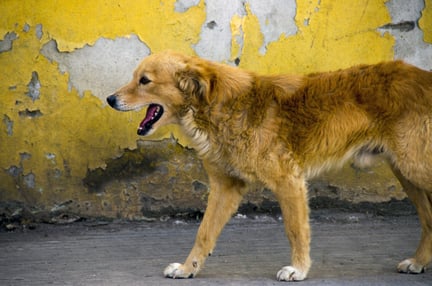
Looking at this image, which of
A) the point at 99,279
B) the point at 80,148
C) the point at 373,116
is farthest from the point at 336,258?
the point at 80,148

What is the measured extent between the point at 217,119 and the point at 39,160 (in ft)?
6.86

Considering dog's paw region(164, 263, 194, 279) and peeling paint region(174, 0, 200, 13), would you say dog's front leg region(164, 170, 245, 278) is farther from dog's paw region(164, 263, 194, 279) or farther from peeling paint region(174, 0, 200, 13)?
peeling paint region(174, 0, 200, 13)

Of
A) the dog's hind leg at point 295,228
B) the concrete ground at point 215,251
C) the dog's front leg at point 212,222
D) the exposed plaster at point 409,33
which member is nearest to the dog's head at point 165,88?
the dog's front leg at point 212,222

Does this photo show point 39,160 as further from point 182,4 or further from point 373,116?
point 373,116

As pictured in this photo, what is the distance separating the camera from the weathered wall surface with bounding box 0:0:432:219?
7562 mm

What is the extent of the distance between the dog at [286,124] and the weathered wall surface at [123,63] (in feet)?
4.19

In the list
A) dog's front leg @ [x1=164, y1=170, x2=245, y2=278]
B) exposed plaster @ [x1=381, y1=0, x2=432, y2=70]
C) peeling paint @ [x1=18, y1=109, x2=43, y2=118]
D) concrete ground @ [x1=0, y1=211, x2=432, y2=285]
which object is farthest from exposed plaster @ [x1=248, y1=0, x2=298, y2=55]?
peeling paint @ [x1=18, y1=109, x2=43, y2=118]

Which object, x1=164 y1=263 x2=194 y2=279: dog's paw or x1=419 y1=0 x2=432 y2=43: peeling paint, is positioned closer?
x1=164 y1=263 x2=194 y2=279: dog's paw

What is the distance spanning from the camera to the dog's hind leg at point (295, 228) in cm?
618

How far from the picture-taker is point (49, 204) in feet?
25.5

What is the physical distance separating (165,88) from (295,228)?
1.32m

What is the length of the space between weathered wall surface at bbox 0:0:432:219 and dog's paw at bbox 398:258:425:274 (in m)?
1.66

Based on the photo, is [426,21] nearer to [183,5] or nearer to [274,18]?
[274,18]

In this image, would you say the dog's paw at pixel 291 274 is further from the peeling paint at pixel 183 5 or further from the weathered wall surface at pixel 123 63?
the peeling paint at pixel 183 5
